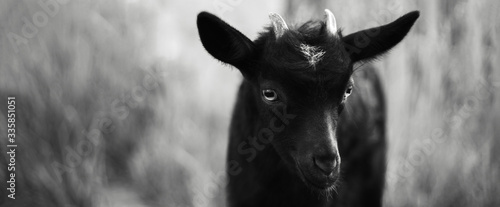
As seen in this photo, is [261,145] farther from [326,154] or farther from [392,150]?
[392,150]

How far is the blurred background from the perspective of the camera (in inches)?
200

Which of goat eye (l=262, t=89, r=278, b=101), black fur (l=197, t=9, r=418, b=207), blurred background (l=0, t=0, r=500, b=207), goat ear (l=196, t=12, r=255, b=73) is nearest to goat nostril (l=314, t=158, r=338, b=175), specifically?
black fur (l=197, t=9, r=418, b=207)

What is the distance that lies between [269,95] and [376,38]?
35.7 inches

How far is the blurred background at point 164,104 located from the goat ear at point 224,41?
77.3 inches

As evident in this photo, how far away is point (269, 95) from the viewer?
3387mm

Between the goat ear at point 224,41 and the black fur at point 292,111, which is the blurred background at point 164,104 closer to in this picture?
the black fur at point 292,111

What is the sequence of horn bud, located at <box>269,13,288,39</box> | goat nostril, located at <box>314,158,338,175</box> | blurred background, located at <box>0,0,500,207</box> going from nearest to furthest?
goat nostril, located at <box>314,158,338,175</box> < horn bud, located at <box>269,13,288,39</box> < blurred background, located at <box>0,0,500,207</box>

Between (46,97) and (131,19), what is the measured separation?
4.49ft

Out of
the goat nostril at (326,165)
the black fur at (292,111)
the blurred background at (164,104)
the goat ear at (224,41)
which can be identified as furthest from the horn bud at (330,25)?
the blurred background at (164,104)

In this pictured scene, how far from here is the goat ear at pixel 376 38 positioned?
3.58m

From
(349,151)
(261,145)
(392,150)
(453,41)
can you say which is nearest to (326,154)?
(261,145)

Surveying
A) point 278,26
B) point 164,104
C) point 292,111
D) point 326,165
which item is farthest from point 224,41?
point 164,104

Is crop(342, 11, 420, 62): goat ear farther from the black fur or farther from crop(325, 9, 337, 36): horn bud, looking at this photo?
crop(325, 9, 337, 36): horn bud

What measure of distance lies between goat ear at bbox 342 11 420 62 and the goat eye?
2.16ft
